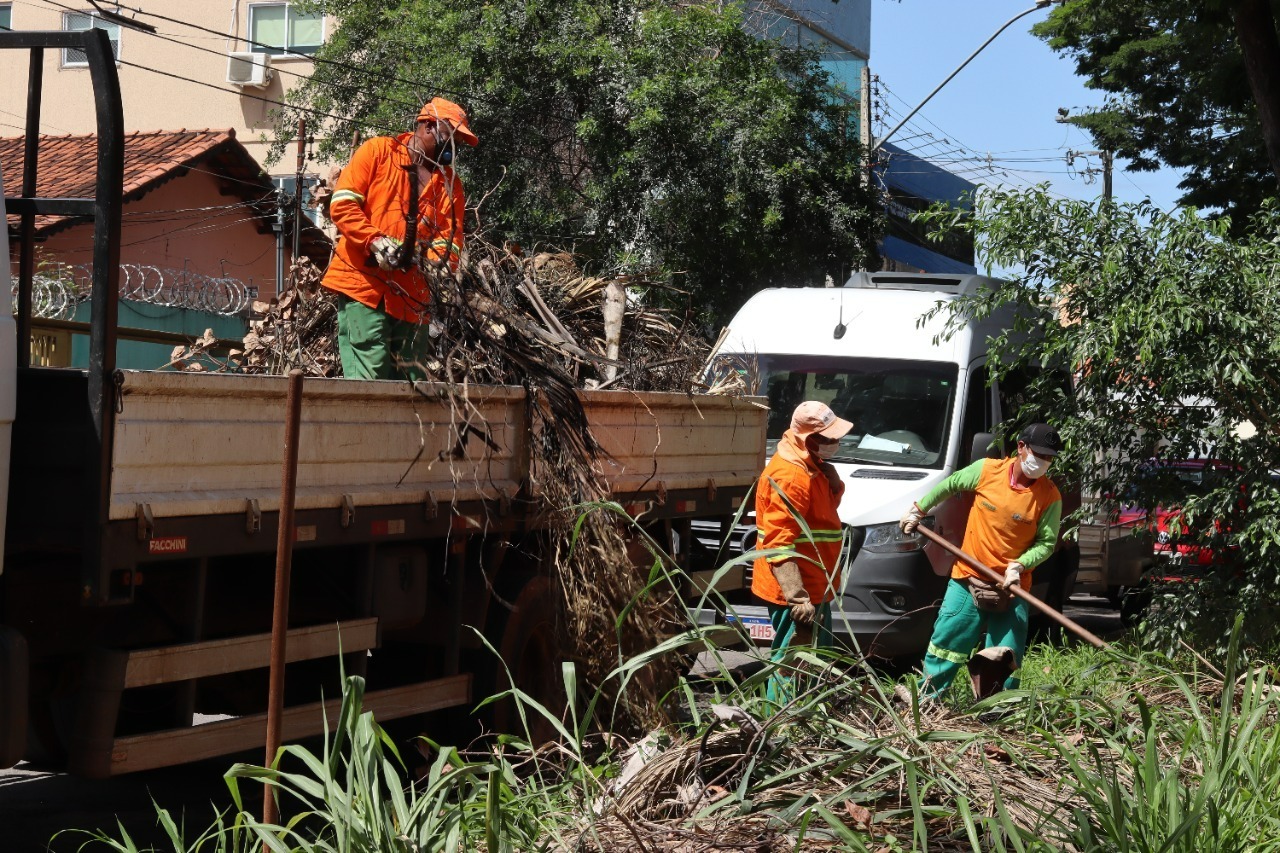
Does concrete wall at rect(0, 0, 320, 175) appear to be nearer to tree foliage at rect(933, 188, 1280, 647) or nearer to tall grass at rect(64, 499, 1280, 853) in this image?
tree foliage at rect(933, 188, 1280, 647)

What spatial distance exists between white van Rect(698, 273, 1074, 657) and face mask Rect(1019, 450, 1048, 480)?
6.02 ft

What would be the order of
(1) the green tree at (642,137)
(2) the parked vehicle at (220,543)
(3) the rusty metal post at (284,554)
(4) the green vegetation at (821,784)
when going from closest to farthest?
(3) the rusty metal post at (284,554)
(4) the green vegetation at (821,784)
(2) the parked vehicle at (220,543)
(1) the green tree at (642,137)

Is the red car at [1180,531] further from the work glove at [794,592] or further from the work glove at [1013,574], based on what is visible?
the work glove at [794,592]

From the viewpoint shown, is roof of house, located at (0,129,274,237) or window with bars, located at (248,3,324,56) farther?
window with bars, located at (248,3,324,56)

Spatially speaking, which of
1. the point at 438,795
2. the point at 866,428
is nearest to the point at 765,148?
the point at 866,428

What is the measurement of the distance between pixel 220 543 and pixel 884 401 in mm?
6339

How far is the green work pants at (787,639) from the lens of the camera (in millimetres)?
4246

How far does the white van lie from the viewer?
9461 mm

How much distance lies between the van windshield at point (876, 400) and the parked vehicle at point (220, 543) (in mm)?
3843

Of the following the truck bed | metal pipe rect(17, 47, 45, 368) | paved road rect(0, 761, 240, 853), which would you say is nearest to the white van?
the truck bed

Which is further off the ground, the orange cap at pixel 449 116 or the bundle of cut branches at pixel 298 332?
the orange cap at pixel 449 116

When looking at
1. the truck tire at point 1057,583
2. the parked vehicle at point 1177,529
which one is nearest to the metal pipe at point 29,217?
the parked vehicle at point 1177,529

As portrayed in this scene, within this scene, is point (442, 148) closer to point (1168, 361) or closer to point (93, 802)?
point (93, 802)

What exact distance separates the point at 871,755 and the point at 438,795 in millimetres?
1090
